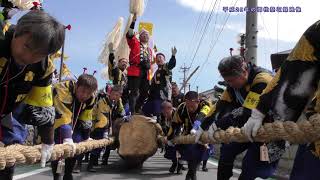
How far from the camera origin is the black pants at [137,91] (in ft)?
30.3

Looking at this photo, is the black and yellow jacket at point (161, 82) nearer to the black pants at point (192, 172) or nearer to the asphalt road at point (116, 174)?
the asphalt road at point (116, 174)

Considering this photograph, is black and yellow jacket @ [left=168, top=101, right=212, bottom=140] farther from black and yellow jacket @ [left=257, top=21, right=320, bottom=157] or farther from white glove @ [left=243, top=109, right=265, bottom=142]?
black and yellow jacket @ [left=257, top=21, right=320, bottom=157]

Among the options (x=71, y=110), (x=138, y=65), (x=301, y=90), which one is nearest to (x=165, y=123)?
(x=138, y=65)

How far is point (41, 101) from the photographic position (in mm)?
3305

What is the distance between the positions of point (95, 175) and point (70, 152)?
390cm

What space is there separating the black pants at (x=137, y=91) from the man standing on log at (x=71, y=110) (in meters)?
3.39

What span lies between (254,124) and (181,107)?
5.56m

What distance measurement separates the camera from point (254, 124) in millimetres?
2562

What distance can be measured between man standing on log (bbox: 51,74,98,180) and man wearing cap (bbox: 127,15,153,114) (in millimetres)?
3277

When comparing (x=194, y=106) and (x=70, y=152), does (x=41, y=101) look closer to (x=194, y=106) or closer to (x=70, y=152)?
(x=70, y=152)

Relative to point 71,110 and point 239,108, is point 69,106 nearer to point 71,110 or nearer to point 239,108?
point 71,110

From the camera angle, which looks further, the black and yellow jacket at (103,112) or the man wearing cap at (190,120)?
the black and yellow jacket at (103,112)

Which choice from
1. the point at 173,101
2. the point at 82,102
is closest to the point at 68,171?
the point at 82,102

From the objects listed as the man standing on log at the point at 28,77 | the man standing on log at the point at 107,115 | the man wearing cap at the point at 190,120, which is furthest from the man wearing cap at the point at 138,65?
the man standing on log at the point at 28,77
